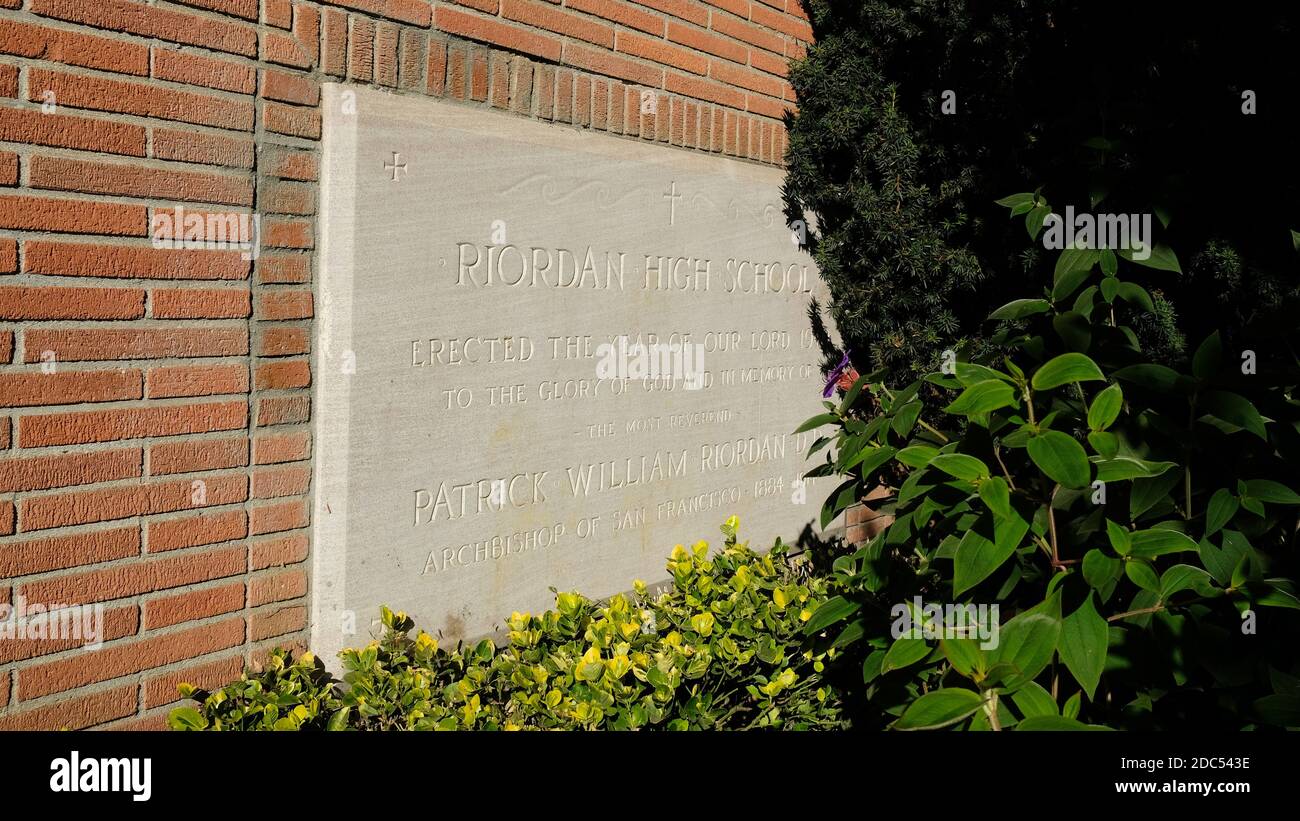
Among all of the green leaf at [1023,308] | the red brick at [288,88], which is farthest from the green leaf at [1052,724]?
the red brick at [288,88]

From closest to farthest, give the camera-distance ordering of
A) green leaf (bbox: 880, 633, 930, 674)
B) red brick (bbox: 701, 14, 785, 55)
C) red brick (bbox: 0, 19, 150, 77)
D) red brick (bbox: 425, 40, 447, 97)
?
green leaf (bbox: 880, 633, 930, 674) < red brick (bbox: 0, 19, 150, 77) < red brick (bbox: 425, 40, 447, 97) < red brick (bbox: 701, 14, 785, 55)

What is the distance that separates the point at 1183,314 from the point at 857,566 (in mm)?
2049

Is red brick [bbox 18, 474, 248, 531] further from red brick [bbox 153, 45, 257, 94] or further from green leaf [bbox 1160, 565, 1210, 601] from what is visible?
green leaf [bbox 1160, 565, 1210, 601]

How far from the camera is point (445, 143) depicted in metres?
3.22

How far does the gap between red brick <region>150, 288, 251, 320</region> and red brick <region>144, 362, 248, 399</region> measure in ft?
0.45

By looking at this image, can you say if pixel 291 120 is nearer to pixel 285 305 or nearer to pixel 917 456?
pixel 285 305

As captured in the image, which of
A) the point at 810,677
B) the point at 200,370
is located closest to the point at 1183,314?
the point at 810,677

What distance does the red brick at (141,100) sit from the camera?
2.45 meters

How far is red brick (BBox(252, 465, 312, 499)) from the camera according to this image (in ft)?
9.58

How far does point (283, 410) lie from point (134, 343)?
0.45 m

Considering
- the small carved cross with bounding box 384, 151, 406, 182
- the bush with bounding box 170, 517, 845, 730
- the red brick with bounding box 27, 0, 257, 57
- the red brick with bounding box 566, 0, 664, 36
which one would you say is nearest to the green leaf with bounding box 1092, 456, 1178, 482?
the bush with bounding box 170, 517, 845, 730

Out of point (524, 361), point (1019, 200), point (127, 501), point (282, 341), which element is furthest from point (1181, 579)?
point (127, 501)

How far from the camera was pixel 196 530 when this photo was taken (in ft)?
9.19
